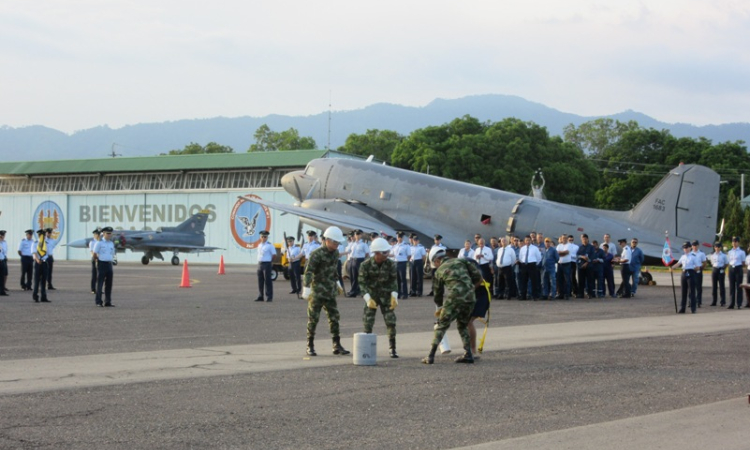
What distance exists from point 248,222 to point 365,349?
175 feet

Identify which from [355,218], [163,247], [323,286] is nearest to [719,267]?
[323,286]

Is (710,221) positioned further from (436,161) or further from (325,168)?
(436,161)

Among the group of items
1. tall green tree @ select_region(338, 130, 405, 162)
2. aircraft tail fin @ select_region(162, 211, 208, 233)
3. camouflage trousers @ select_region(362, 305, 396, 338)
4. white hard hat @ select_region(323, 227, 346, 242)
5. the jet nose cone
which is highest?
tall green tree @ select_region(338, 130, 405, 162)

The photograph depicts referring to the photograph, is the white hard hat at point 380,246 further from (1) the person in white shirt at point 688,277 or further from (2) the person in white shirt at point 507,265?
(2) the person in white shirt at point 507,265

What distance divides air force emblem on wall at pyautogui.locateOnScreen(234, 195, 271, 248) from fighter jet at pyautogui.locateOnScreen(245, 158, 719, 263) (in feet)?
69.3

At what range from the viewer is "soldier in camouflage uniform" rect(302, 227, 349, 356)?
43.8 ft

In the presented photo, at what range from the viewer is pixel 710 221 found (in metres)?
32.5

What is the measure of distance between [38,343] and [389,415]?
Answer: 803 centimetres

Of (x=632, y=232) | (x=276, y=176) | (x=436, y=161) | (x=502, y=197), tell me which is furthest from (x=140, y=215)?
(x=632, y=232)

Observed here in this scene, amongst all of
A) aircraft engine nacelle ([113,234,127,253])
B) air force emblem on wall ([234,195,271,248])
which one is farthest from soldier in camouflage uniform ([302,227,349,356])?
aircraft engine nacelle ([113,234,127,253])

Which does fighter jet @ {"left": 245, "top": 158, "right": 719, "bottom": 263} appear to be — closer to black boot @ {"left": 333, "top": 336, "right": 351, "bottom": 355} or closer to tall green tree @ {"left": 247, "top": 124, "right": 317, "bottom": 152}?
black boot @ {"left": 333, "top": 336, "right": 351, "bottom": 355}

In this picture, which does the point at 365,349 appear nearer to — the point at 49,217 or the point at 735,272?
the point at 735,272

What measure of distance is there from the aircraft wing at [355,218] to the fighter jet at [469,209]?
4cm

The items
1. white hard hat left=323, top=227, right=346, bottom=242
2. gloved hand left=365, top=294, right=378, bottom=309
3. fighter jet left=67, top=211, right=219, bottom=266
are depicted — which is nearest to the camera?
gloved hand left=365, top=294, right=378, bottom=309
